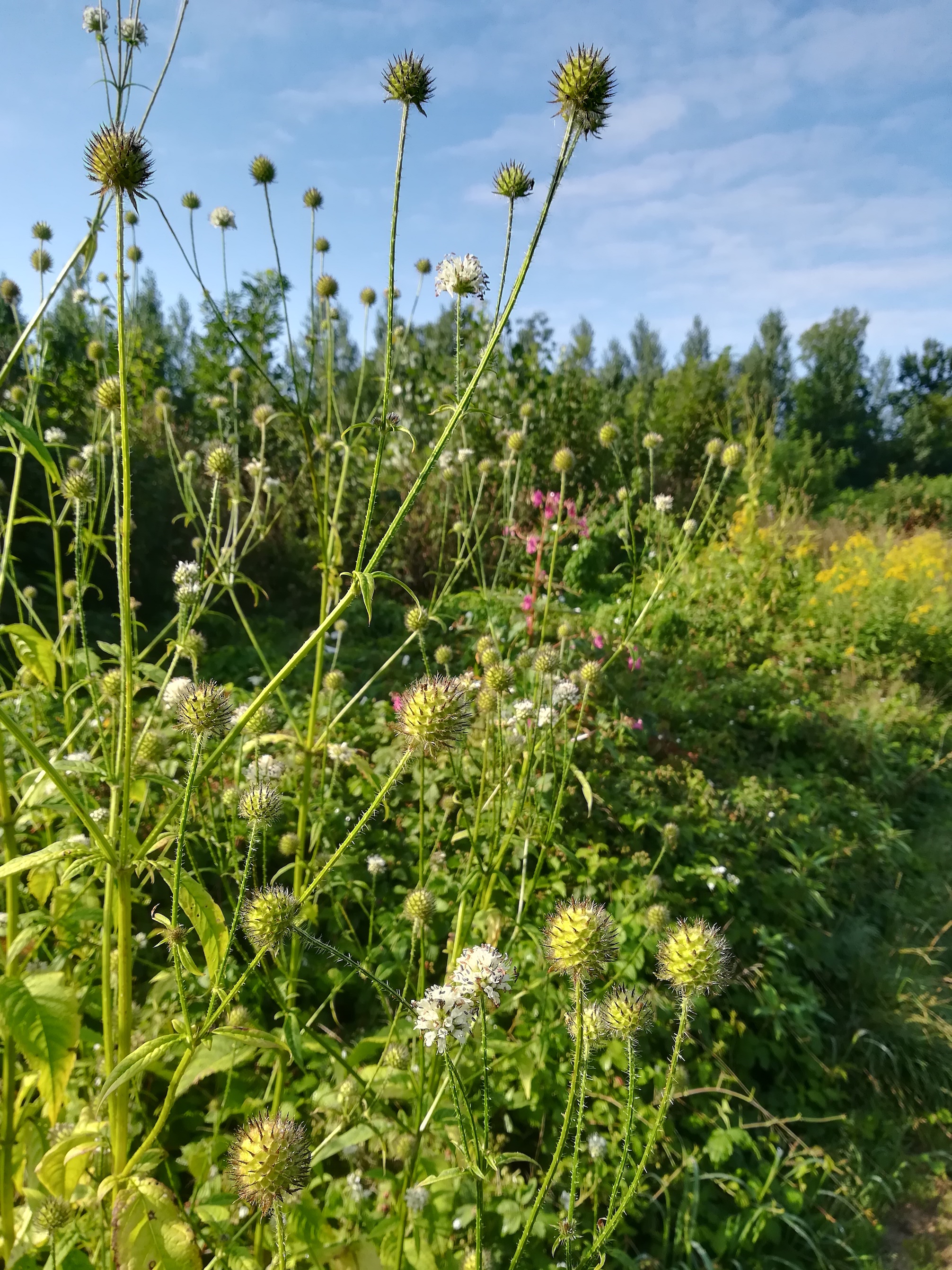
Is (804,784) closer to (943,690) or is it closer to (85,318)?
(943,690)

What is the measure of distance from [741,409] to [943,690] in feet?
24.3

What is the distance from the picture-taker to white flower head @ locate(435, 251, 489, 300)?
158 centimetres

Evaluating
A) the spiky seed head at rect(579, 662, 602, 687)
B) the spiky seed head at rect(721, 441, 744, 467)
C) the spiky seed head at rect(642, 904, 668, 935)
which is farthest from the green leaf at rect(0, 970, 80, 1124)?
the spiky seed head at rect(721, 441, 744, 467)

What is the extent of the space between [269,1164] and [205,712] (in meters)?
0.72

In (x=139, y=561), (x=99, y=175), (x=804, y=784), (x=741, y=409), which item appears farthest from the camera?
(x=741, y=409)

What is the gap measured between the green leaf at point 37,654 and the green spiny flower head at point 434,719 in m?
1.10

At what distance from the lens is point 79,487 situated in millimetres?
1961

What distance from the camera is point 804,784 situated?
14.2 ft

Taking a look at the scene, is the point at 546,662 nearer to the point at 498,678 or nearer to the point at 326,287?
the point at 498,678

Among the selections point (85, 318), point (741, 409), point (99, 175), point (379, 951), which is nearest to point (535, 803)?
point (379, 951)

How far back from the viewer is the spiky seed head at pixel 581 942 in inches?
44.5

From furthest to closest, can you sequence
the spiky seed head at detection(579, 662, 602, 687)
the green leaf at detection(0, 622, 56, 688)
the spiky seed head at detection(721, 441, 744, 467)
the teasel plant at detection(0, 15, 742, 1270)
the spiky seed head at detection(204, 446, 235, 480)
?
1. the spiky seed head at detection(721, 441, 744, 467)
2. the spiky seed head at detection(579, 662, 602, 687)
3. the spiky seed head at detection(204, 446, 235, 480)
4. the green leaf at detection(0, 622, 56, 688)
5. the teasel plant at detection(0, 15, 742, 1270)

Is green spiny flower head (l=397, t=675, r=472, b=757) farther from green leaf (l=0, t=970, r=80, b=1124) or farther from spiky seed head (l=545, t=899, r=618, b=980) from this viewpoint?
green leaf (l=0, t=970, r=80, b=1124)

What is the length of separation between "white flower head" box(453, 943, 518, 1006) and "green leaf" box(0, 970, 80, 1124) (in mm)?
670
